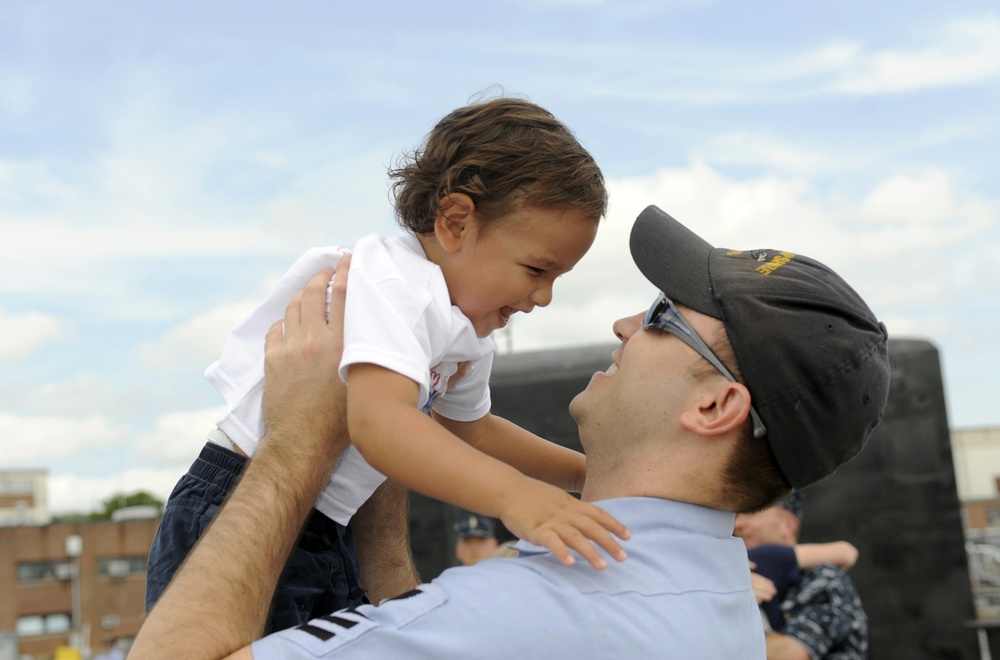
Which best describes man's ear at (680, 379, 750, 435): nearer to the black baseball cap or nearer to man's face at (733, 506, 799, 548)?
the black baseball cap

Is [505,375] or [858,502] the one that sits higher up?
[505,375]

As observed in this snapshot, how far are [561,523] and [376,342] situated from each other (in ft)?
1.82

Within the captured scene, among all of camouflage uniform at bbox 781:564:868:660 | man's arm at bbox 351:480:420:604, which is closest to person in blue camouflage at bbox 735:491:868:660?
camouflage uniform at bbox 781:564:868:660

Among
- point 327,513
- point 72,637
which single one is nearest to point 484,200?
point 327,513

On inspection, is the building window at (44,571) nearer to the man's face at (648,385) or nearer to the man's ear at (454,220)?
the man's ear at (454,220)

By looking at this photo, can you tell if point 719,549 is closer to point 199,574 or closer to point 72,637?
point 199,574

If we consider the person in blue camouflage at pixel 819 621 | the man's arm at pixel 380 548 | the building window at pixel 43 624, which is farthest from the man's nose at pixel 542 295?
the building window at pixel 43 624

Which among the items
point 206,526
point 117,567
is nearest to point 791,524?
point 206,526

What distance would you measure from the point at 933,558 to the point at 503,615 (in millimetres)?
7332

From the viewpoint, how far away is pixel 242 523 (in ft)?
6.22

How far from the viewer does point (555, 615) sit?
5.55 feet

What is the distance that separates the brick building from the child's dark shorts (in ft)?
151

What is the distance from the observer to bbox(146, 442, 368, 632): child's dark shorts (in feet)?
7.20

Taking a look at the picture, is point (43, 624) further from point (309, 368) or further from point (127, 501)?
point (309, 368)
